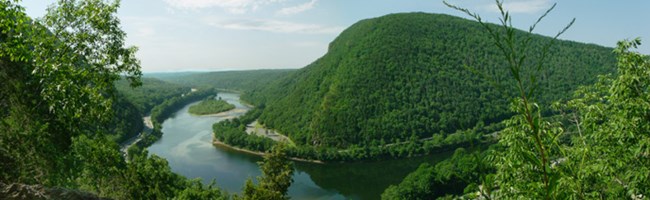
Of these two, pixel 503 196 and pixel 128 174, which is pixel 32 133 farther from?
pixel 128 174

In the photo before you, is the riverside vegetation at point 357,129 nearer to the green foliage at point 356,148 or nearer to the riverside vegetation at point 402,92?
the green foliage at point 356,148

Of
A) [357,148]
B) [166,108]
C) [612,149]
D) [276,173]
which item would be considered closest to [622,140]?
[612,149]

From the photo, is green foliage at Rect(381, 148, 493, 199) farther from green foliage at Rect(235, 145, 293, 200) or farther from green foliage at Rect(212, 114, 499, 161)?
green foliage at Rect(212, 114, 499, 161)

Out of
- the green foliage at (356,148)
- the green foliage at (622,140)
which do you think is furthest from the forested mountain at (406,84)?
the green foliage at (622,140)

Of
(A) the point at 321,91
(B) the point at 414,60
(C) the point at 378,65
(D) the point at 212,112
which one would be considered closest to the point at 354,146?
(A) the point at 321,91

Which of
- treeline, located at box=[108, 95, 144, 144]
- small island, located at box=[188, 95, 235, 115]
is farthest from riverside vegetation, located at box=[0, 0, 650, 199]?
small island, located at box=[188, 95, 235, 115]
